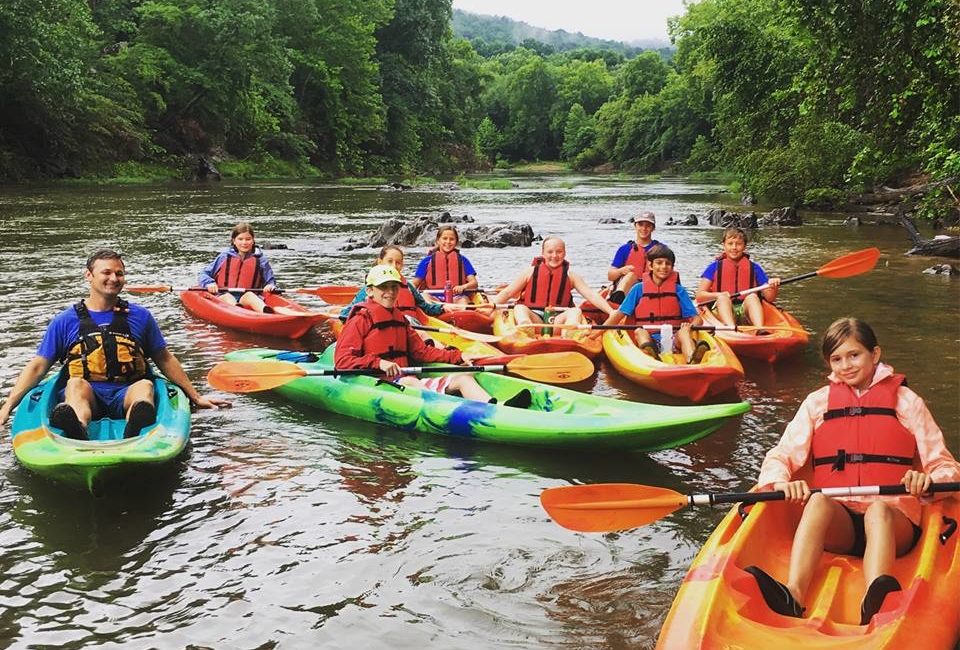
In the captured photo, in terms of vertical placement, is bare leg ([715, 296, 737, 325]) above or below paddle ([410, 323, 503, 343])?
above

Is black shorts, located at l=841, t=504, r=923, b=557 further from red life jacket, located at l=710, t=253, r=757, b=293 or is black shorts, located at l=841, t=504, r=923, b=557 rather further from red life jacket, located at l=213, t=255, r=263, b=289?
red life jacket, located at l=213, t=255, r=263, b=289

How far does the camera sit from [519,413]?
504 centimetres

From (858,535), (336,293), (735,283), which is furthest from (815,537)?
(336,293)

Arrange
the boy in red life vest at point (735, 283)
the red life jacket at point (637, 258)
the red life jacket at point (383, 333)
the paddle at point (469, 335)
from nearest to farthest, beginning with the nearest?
the red life jacket at point (383, 333)
the paddle at point (469, 335)
the boy in red life vest at point (735, 283)
the red life jacket at point (637, 258)

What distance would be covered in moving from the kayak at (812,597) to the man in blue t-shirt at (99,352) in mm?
2823

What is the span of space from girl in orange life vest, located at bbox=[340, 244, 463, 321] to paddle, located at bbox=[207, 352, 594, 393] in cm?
137

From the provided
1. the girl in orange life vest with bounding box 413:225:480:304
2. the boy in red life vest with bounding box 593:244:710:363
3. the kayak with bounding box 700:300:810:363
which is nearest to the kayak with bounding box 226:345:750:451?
the boy in red life vest with bounding box 593:244:710:363

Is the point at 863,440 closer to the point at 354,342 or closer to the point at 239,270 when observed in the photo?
the point at 354,342

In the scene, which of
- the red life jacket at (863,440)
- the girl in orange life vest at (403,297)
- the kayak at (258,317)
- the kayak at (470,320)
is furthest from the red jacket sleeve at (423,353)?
the kayak at (470,320)

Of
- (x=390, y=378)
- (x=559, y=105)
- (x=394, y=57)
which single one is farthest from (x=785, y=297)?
(x=559, y=105)

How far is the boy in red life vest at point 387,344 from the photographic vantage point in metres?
5.52

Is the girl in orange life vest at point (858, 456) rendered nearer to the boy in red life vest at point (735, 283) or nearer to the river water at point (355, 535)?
the river water at point (355, 535)

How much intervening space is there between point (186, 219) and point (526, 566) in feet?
54.6

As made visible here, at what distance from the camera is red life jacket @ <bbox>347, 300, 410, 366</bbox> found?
5.59m
